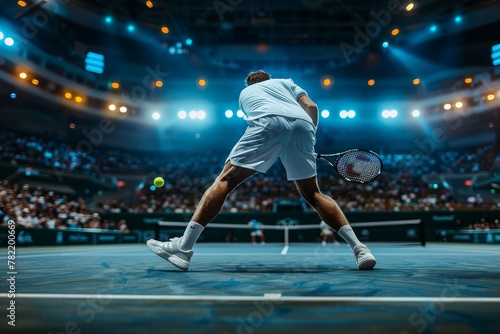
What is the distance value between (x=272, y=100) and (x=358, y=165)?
38.7 inches

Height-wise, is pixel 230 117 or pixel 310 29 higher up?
pixel 310 29

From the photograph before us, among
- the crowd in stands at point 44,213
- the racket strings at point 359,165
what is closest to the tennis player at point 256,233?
the crowd in stands at point 44,213

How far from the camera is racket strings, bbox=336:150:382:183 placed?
11.3ft

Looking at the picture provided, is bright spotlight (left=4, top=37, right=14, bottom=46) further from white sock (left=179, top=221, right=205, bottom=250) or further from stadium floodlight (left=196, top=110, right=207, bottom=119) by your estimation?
white sock (left=179, top=221, right=205, bottom=250)

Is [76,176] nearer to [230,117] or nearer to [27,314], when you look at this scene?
[230,117]

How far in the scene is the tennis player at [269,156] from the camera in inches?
120

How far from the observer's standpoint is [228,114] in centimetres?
2795

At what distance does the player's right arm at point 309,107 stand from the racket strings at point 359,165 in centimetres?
48

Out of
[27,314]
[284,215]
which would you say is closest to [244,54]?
[284,215]

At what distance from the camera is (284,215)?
15750 millimetres

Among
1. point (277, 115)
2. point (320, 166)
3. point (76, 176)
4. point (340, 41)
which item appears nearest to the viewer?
point (277, 115)

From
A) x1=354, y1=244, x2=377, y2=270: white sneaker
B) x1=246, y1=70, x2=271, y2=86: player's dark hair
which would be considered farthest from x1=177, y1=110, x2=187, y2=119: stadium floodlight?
x1=354, y1=244, x2=377, y2=270: white sneaker

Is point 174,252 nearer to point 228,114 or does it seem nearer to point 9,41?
point 9,41

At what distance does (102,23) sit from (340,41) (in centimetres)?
1617
